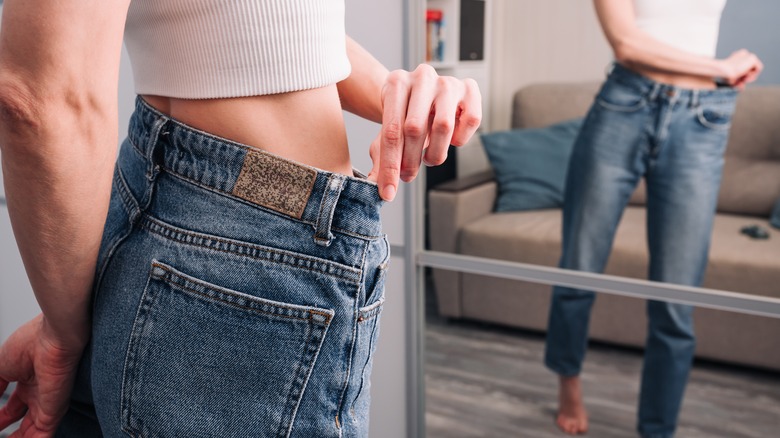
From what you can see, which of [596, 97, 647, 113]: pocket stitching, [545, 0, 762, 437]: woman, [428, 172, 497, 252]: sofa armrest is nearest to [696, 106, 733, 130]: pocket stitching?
[545, 0, 762, 437]: woman

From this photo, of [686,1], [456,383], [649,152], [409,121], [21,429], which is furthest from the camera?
A: [456,383]

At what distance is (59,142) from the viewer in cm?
51

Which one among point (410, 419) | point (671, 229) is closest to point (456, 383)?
point (410, 419)

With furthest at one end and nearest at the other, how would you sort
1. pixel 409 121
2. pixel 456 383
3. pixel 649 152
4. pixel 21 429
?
pixel 456 383
pixel 649 152
pixel 21 429
pixel 409 121

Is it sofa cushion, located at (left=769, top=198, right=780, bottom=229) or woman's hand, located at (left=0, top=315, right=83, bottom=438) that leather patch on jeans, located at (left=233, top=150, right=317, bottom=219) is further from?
sofa cushion, located at (left=769, top=198, right=780, bottom=229)

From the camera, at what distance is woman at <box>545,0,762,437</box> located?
1.33m

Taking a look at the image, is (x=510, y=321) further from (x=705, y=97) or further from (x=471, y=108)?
(x=471, y=108)

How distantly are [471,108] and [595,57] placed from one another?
954mm

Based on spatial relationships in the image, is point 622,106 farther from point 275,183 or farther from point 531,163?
point 275,183

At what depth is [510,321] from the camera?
1.68 m

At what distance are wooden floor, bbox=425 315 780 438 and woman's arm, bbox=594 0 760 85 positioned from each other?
0.65 metres

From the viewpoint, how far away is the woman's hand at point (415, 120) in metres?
0.55

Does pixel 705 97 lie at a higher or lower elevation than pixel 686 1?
lower

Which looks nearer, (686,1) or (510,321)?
(686,1)
